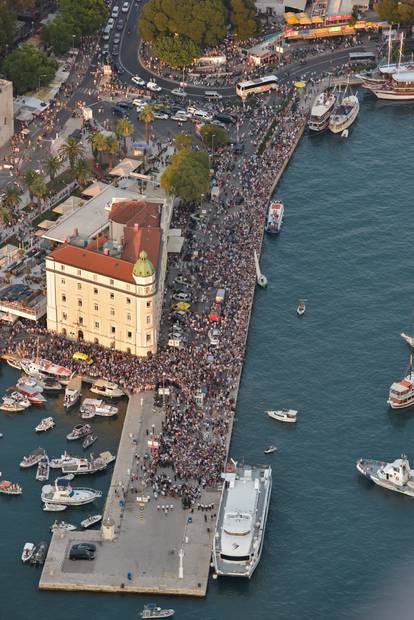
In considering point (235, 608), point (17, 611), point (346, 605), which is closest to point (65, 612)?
point (17, 611)

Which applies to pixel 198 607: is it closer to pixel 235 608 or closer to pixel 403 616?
pixel 235 608

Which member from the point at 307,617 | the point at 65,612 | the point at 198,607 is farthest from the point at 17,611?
the point at 307,617

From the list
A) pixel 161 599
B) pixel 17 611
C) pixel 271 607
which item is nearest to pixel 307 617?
pixel 271 607

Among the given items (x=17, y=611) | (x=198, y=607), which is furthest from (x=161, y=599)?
(x=17, y=611)

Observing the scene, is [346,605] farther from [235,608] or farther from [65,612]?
[65,612]
